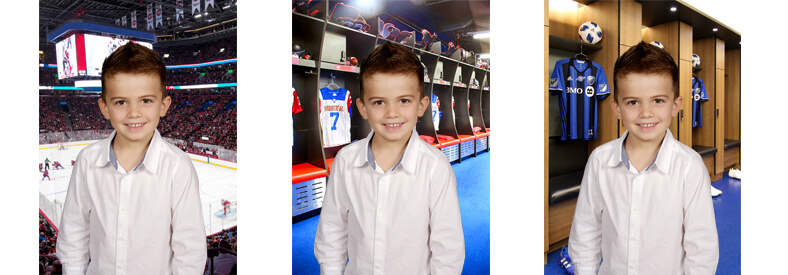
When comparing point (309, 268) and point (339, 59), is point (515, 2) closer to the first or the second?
point (339, 59)

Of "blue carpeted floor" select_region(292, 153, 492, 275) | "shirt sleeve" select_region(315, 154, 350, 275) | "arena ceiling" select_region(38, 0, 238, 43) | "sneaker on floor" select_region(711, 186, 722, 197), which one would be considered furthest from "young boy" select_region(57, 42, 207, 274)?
"sneaker on floor" select_region(711, 186, 722, 197)

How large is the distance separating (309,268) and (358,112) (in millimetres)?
785

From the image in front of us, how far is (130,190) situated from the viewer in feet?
4.49

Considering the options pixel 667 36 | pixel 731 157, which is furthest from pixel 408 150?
pixel 731 157

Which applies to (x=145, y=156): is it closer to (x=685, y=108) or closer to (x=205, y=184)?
(x=205, y=184)

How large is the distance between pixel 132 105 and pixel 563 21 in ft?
7.21

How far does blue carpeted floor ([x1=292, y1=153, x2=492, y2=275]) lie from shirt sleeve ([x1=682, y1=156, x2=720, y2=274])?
83 cm

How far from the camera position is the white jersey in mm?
1540

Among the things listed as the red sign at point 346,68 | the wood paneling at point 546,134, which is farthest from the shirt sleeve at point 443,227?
the wood paneling at point 546,134

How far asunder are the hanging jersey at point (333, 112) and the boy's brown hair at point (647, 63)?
4.02ft

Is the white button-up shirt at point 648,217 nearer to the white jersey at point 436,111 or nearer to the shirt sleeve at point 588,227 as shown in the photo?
the shirt sleeve at point 588,227
